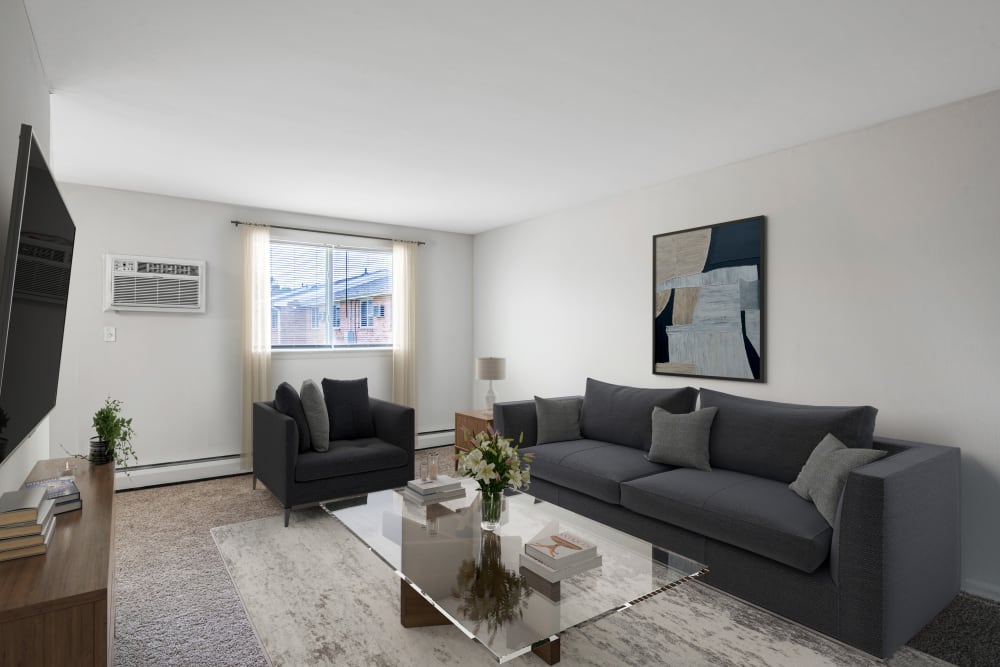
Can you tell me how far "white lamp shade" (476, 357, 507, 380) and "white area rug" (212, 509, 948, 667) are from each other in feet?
8.89

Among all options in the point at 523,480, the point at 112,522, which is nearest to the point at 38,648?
the point at 112,522

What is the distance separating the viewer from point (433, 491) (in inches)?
124

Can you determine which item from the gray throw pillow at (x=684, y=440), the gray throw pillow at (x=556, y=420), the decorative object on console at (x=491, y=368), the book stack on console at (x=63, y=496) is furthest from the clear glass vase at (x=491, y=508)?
the decorative object on console at (x=491, y=368)

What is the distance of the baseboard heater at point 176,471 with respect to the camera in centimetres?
477

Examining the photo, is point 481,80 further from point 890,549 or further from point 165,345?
point 165,345

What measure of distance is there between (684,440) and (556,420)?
1.14 meters

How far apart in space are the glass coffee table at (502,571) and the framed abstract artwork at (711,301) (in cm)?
187

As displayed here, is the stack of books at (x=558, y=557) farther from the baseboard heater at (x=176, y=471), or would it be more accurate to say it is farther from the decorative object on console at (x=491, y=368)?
the baseboard heater at (x=176, y=471)

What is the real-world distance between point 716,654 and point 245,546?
2809mm

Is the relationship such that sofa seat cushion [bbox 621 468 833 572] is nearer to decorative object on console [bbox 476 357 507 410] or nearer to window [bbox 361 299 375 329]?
decorative object on console [bbox 476 357 507 410]

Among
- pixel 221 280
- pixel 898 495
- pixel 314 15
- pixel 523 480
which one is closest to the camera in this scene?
pixel 314 15

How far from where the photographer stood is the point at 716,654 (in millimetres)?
2355

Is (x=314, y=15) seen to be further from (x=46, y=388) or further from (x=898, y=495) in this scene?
(x=898, y=495)

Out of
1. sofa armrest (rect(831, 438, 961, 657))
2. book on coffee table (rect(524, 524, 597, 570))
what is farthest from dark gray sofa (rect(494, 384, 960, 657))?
book on coffee table (rect(524, 524, 597, 570))
